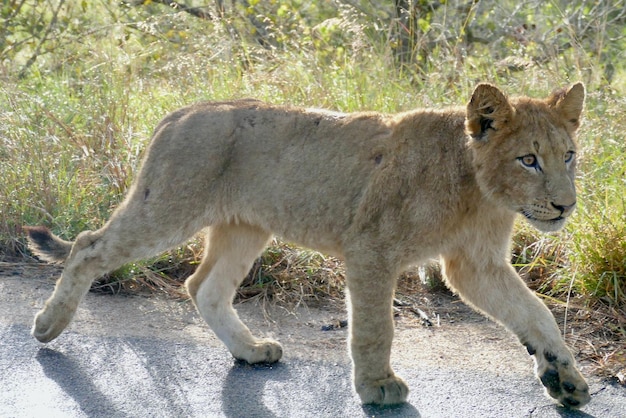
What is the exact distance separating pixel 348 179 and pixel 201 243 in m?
2.05

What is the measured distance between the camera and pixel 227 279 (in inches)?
219

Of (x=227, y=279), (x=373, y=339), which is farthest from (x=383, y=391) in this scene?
(x=227, y=279)

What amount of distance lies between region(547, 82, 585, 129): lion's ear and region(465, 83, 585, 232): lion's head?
0.8 inches

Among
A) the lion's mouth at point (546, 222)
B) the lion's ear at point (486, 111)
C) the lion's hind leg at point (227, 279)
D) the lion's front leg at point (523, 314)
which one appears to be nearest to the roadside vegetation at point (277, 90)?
the lion's front leg at point (523, 314)

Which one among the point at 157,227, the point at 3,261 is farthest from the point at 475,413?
the point at 3,261

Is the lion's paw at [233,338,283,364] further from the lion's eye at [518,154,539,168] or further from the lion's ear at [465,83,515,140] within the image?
the lion's eye at [518,154,539,168]

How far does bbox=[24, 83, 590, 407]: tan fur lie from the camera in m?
4.63

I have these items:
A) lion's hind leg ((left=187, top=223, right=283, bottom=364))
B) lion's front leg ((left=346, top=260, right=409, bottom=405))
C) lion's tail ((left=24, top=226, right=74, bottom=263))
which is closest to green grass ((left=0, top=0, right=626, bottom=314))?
lion's tail ((left=24, top=226, right=74, bottom=263))

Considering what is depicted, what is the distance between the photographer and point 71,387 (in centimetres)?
476

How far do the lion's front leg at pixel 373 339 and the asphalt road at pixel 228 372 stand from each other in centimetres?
9

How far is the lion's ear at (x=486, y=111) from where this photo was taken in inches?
181

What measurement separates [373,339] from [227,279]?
4.09 ft

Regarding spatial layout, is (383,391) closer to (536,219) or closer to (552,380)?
(552,380)

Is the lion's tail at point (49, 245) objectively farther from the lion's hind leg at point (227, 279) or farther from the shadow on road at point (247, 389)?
the shadow on road at point (247, 389)
